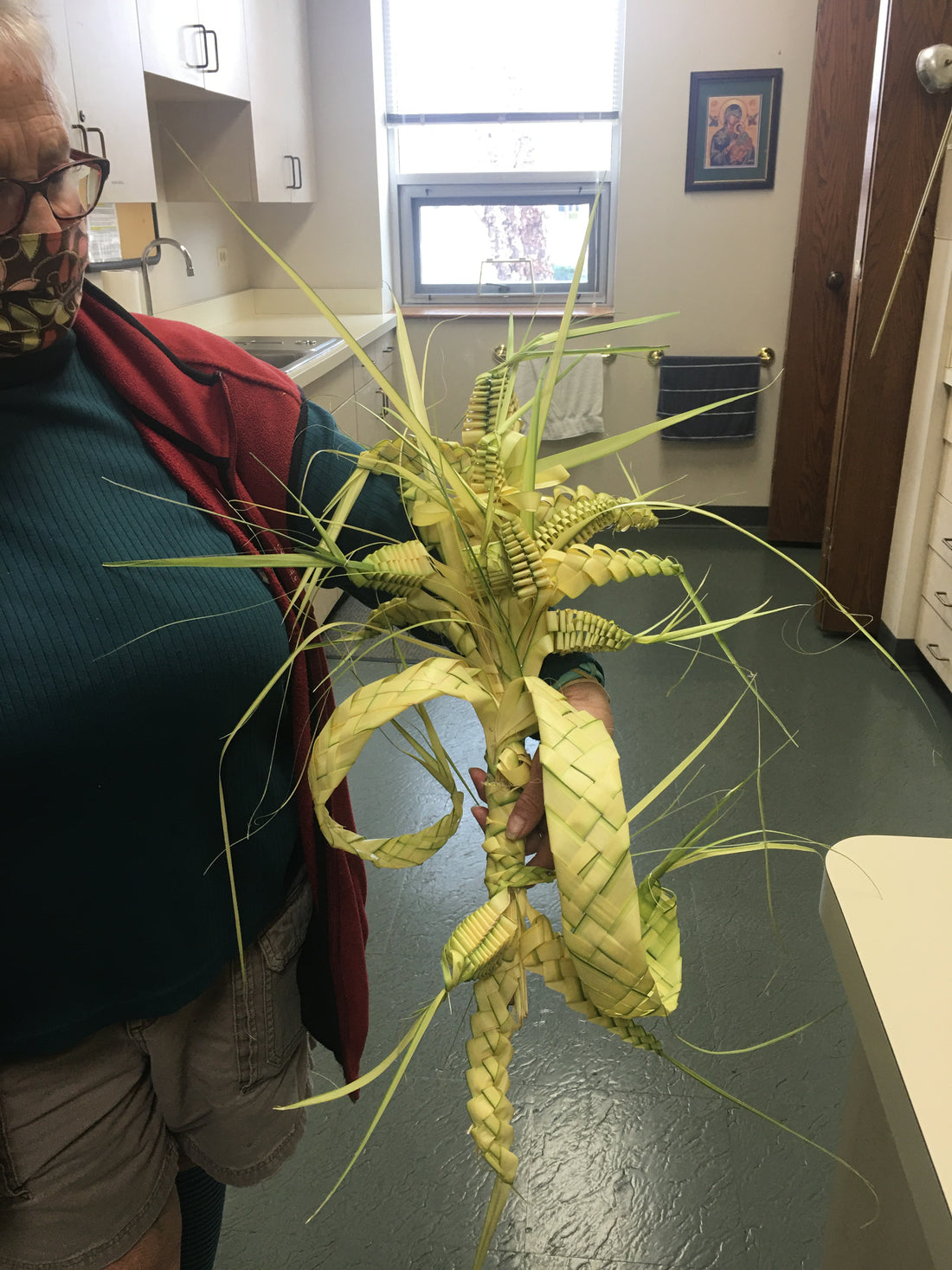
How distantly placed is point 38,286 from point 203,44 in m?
2.73

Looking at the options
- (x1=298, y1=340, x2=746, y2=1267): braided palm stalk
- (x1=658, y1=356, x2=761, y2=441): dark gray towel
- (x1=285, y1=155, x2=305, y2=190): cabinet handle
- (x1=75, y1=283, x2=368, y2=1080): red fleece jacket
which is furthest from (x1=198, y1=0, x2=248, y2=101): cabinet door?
(x1=298, y1=340, x2=746, y2=1267): braided palm stalk

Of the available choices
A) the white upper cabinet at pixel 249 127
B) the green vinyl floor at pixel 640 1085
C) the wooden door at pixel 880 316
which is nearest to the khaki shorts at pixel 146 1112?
the green vinyl floor at pixel 640 1085

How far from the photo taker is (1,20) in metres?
0.66

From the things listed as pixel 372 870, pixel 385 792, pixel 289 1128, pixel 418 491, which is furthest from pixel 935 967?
pixel 385 792

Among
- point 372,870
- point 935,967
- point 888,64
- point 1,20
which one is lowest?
point 372,870

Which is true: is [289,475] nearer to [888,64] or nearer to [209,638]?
[209,638]

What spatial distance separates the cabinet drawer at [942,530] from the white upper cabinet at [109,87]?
7.62ft

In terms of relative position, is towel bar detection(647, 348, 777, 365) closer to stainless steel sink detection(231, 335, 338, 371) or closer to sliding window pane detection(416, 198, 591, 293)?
sliding window pane detection(416, 198, 591, 293)

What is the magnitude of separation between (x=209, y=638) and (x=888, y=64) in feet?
9.43

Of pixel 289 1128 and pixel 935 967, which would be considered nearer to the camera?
pixel 935 967

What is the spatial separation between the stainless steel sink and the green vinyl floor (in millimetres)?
1376

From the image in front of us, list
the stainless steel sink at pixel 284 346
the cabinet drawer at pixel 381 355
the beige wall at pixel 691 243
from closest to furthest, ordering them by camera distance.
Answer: the stainless steel sink at pixel 284 346
the cabinet drawer at pixel 381 355
the beige wall at pixel 691 243

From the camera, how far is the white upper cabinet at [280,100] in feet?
11.5

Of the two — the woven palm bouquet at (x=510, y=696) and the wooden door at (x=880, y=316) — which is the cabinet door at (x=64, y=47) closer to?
the woven palm bouquet at (x=510, y=696)
